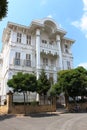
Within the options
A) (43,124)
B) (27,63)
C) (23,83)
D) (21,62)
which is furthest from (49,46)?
(43,124)

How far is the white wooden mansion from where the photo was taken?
88.4 ft

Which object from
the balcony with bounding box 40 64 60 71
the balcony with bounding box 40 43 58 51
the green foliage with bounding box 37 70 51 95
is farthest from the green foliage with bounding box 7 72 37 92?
the balcony with bounding box 40 43 58 51

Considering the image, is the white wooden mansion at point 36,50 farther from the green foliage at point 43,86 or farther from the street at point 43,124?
the street at point 43,124

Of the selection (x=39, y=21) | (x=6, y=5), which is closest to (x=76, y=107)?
(x=39, y=21)

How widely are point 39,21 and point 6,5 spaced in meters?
24.3

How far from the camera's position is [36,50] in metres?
28.6

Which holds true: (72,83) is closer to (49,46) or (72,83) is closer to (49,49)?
(49,49)

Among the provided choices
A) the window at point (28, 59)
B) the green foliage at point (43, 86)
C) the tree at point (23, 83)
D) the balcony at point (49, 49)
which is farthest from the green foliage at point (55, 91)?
the balcony at point (49, 49)

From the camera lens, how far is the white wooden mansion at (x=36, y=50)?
27.0m

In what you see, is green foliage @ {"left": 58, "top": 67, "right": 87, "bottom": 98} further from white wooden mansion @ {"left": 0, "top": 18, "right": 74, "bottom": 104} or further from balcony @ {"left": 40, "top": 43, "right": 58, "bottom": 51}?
balcony @ {"left": 40, "top": 43, "right": 58, "bottom": 51}

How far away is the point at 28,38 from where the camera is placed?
2992 centimetres

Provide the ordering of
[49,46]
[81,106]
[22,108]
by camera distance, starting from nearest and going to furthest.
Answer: [22,108] < [81,106] < [49,46]

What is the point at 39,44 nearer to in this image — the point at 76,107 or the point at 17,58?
the point at 17,58

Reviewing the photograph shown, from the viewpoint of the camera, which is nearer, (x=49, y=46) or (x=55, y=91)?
(x=55, y=91)
